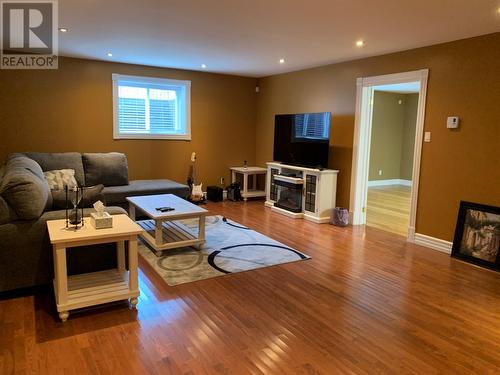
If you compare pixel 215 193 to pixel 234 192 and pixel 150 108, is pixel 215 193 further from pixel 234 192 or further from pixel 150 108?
pixel 150 108

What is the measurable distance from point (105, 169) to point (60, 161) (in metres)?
0.60

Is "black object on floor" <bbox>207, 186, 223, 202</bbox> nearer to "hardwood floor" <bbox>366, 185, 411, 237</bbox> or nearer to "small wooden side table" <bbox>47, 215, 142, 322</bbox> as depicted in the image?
"hardwood floor" <bbox>366, 185, 411, 237</bbox>

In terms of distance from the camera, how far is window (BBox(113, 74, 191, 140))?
6.16 m

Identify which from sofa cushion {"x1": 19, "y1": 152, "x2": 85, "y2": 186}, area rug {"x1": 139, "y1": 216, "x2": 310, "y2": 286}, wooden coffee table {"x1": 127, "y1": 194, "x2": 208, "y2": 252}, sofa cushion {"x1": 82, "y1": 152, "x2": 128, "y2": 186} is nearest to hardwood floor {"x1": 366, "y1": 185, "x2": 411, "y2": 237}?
area rug {"x1": 139, "y1": 216, "x2": 310, "y2": 286}

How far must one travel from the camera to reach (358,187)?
17.5 feet

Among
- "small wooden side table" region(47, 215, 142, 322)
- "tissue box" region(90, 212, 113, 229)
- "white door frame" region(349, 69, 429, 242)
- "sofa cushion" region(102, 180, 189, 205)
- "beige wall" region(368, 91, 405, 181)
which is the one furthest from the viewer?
"beige wall" region(368, 91, 405, 181)

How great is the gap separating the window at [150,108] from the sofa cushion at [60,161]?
87 cm

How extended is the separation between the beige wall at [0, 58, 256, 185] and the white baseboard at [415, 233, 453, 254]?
3.83m

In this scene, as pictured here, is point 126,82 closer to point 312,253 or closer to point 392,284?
point 312,253

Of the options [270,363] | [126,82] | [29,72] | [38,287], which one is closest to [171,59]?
[126,82]

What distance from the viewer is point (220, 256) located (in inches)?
151

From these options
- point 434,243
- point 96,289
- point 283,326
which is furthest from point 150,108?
point 283,326

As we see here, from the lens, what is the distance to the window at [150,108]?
20.2 ft

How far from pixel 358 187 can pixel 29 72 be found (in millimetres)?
5032
